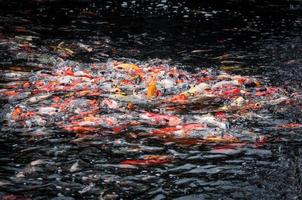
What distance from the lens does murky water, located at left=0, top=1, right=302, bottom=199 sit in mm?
4648

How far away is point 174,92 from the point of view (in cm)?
755

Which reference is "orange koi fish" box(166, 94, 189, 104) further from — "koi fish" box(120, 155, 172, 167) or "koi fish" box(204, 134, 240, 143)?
"koi fish" box(120, 155, 172, 167)

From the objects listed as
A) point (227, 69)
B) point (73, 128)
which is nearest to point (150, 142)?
point (73, 128)

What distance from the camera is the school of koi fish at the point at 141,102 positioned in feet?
19.5

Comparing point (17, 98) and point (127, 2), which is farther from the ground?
point (127, 2)

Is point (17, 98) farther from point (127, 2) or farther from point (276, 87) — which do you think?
point (127, 2)

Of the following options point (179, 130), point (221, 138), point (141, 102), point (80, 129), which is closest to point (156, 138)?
point (179, 130)

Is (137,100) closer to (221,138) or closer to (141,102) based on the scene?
(141,102)

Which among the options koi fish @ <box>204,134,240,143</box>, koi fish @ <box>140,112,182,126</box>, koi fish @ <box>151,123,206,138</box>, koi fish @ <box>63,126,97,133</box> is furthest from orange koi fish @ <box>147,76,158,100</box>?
koi fish @ <box>204,134,240,143</box>

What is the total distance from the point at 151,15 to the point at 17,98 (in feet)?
26.6

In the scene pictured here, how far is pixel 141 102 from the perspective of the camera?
7.04m

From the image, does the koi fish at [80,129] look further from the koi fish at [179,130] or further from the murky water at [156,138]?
the koi fish at [179,130]

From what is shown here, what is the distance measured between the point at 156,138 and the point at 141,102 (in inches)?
52.0

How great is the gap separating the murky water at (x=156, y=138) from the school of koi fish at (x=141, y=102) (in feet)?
0.23
